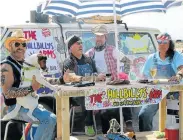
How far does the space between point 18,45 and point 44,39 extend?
188 centimetres

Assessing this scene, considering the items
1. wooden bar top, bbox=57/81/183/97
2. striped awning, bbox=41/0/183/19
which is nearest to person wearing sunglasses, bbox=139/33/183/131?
wooden bar top, bbox=57/81/183/97

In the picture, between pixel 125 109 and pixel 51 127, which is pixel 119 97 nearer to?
pixel 51 127

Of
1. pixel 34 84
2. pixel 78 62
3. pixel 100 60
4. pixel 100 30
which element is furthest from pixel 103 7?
pixel 34 84

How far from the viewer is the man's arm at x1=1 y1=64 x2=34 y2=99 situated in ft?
12.7

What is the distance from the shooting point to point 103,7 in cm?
532

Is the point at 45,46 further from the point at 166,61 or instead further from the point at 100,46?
the point at 166,61

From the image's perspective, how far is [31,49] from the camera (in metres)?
5.87

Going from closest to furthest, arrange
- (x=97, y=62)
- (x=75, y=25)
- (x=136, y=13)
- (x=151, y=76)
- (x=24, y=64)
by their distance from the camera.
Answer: (x=24, y=64) < (x=151, y=76) < (x=136, y=13) < (x=97, y=62) < (x=75, y=25)

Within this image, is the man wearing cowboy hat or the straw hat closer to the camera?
the man wearing cowboy hat

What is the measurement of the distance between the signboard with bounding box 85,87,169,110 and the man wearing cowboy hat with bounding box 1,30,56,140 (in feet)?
1.61

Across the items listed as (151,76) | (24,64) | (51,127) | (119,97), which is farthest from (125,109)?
(24,64)

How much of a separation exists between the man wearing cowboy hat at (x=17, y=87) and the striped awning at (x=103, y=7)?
1104 millimetres

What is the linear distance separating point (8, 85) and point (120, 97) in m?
1.25

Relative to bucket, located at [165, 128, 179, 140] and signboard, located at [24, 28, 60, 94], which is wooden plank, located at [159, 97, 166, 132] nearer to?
bucket, located at [165, 128, 179, 140]
